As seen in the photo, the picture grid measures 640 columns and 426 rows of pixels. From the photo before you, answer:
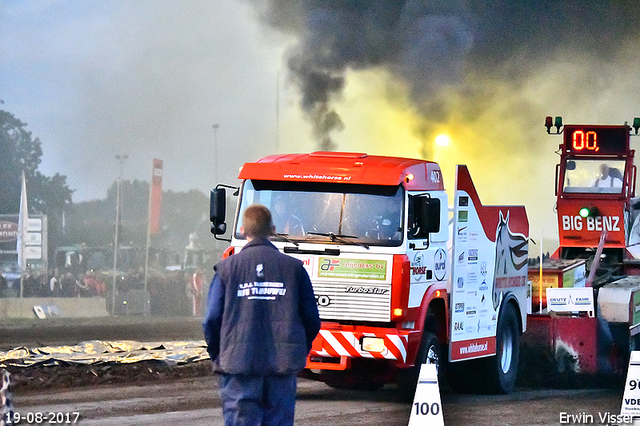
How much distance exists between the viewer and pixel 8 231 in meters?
29.0

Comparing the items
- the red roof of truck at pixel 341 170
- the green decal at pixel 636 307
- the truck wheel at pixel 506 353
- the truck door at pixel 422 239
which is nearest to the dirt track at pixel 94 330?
the red roof of truck at pixel 341 170

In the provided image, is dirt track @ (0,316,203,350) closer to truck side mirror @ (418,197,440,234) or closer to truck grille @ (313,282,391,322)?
truck grille @ (313,282,391,322)

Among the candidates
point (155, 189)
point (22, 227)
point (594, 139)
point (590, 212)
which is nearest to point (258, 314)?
point (590, 212)

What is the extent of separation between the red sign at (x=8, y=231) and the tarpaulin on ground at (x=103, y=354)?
1605cm

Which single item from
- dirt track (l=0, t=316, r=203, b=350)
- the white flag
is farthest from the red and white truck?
the white flag

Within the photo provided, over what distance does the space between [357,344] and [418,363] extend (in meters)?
0.75

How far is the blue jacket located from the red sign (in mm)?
24880

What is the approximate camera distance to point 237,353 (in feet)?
18.0

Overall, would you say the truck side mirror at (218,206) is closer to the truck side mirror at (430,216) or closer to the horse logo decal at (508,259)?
the truck side mirror at (430,216)

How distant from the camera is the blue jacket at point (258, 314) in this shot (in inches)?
216

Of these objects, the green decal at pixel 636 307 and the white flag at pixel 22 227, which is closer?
the green decal at pixel 636 307

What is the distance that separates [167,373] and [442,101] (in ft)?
40.4

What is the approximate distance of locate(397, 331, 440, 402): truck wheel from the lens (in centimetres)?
1023

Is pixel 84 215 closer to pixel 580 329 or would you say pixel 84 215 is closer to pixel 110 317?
pixel 110 317
